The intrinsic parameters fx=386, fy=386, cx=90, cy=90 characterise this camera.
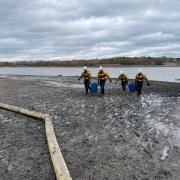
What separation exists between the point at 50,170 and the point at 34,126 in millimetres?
5318

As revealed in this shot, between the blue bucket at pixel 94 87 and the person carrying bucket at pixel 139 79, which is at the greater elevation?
the person carrying bucket at pixel 139 79

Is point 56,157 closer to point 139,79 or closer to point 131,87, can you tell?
point 139,79

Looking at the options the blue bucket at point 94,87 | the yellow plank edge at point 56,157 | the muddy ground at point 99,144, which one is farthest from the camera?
the blue bucket at point 94,87

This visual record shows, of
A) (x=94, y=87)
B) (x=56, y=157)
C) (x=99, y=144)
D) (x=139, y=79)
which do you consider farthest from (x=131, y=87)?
(x=56, y=157)

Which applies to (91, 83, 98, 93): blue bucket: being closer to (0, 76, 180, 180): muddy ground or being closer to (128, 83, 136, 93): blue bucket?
(128, 83, 136, 93): blue bucket

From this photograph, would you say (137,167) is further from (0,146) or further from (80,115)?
(80,115)

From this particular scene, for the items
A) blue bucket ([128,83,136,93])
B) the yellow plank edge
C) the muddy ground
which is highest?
the yellow plank edge

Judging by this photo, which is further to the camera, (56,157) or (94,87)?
(94,87)

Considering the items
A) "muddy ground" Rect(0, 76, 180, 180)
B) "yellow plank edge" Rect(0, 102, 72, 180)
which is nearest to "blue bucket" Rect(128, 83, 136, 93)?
"muddy ground" Rect(0, 76, 180, 180)

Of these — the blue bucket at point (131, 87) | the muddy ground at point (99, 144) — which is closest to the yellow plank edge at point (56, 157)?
the muddy ground at point (99, 144)

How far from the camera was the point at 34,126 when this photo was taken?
14148 millimetres

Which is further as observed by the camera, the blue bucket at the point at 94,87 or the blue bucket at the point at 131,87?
the blue bucket at the point at 131,87

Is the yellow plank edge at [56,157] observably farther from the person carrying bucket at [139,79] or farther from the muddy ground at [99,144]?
the person carrying bucket at [139,79]

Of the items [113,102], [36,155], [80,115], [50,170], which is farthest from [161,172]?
[113,102]
